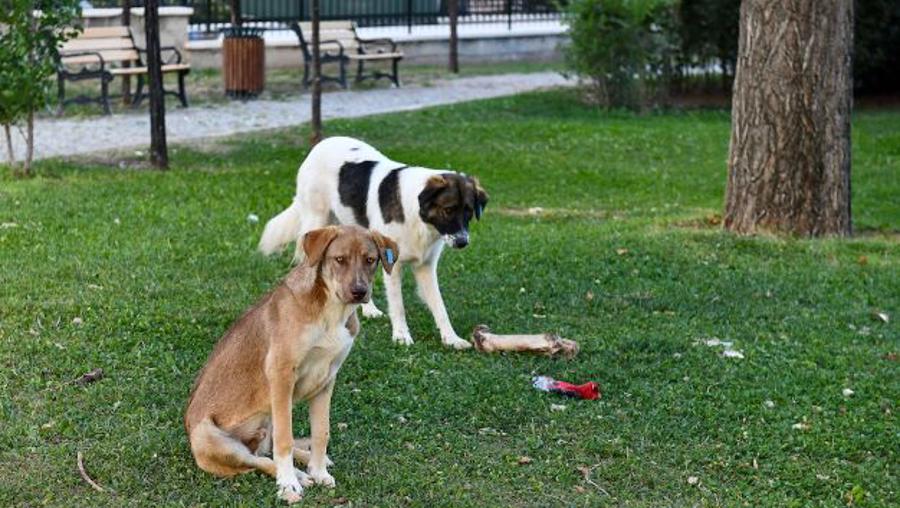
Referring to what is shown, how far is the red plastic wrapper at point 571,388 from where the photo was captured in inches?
292

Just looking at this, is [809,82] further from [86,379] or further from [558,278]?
[86,379]

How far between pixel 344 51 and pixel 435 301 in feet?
52.8

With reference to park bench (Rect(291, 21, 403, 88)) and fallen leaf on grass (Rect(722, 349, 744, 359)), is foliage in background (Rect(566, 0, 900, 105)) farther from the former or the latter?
fallen leaf on grass (Rect(722, 349, 744, 359))

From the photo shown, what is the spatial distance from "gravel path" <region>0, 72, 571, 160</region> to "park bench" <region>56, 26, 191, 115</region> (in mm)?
552

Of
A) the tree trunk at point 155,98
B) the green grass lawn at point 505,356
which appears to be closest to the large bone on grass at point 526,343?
the green grass lawn at point 505,356

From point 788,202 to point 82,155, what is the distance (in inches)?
304

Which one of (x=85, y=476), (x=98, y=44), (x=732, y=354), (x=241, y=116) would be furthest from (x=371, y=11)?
(x=85, y=476)

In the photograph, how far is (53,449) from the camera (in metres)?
6.37

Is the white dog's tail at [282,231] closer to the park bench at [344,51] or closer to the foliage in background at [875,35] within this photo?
the park bench at [344,51]

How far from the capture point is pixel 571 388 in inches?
294

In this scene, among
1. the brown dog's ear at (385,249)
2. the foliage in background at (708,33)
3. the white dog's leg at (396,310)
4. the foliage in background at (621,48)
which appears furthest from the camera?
the foliage in background at (708,33)

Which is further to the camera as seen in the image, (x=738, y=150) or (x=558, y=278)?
(x=738, y=150)

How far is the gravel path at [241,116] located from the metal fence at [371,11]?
285 centimetres

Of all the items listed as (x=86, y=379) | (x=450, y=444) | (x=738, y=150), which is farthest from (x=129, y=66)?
(x=450, y=444)
